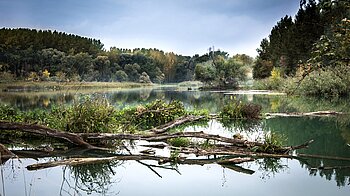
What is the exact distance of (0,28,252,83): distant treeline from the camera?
2231 inches

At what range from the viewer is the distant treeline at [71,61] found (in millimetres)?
56656

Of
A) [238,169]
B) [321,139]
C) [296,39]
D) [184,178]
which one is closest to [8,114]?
[184,178]

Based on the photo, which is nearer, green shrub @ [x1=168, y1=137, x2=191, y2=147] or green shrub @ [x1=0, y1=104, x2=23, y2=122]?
green shrub @ [x1=168, y1=137, x2=191, y2=147]

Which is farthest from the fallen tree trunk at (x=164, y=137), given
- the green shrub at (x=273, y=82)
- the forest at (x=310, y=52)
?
the green shrub at (x=273, y=82)

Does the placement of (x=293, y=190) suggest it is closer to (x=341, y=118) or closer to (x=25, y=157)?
(x=25, y=157)

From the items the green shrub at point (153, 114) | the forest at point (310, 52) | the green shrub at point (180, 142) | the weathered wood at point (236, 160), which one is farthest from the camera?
the green shrub at point (153, 114)

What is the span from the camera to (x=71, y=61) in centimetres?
5503

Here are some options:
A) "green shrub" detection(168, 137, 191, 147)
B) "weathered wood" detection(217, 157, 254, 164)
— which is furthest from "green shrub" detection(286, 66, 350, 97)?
"weathered wood" detection(217, 157, 254, 164)

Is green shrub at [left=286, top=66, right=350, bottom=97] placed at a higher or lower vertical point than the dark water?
higher

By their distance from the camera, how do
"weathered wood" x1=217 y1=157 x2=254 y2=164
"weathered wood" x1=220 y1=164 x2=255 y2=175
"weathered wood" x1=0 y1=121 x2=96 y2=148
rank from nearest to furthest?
1. "weathered wood" x1=220 y1=164 x2=255 y2=175
2. "weathered wood" x1=217 y1=157 x2=254 y2=164
3. "weathered wood" x1=0 y1=121 x2=96 y2=148

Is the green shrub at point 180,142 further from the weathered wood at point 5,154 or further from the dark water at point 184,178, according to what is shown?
the weathered wood at point 5,154

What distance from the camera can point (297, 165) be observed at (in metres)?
7.25

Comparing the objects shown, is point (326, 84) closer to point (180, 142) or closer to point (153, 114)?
point (153, 114)

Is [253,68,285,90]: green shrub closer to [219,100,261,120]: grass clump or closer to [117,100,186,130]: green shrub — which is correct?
[219,100,261,120]: grass clump
